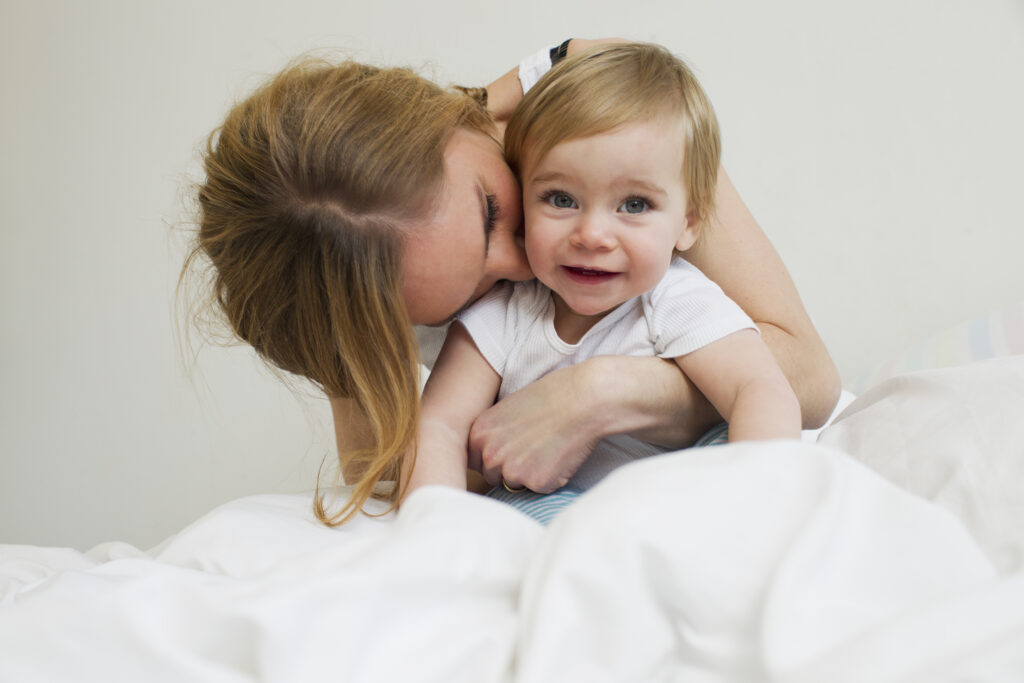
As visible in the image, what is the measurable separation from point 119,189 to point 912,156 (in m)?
2.14

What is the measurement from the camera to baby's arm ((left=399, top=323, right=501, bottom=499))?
110 cm

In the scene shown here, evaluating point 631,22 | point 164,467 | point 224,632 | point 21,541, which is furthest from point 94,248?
point 224,632

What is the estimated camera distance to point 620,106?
103cm

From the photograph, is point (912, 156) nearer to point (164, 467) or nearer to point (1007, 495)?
point (1007, 495)

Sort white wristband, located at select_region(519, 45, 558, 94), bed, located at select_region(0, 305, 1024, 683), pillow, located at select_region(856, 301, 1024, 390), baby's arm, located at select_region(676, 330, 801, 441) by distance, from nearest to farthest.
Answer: bed, located at select_region(0, 305, 1024, 683) → baby's arm, located at select_region(676, 330, 801, 441) → white wristband, located at select_region(519, 45, 558, 94) → pillow, located at select_region(856, 301, 1024, 390)

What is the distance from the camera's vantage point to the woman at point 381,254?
997mm

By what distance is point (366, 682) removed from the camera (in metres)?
0.56

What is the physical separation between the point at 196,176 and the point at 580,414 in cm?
164

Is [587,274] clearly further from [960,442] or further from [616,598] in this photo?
[616,598]

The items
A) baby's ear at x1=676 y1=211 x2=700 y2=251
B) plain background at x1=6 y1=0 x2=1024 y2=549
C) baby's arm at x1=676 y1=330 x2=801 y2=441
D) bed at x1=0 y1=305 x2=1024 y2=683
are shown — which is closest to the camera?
bed at x1=0 y1=305 x2=1024 y2=683

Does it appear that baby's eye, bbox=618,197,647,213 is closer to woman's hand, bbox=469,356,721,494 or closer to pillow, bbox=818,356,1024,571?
woman's hand, bbox=469,356,721,494

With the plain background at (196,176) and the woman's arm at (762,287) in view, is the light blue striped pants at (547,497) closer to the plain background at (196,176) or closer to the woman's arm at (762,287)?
the woman's arm at (762,287)

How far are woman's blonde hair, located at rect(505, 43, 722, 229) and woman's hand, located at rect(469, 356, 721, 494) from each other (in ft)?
0.77

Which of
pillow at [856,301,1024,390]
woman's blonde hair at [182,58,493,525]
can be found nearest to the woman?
woman's blonde hair at [182,58,493,525]
